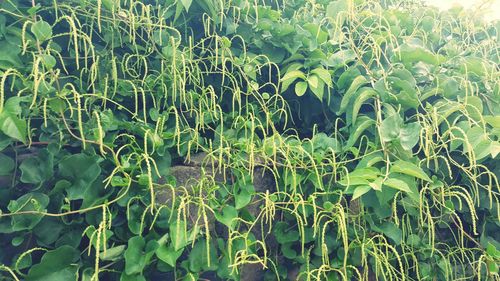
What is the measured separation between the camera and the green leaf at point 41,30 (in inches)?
30.5

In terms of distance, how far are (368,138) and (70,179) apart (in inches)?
29.4

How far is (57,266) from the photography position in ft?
2.40

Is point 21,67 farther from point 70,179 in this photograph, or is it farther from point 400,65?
point 400,65

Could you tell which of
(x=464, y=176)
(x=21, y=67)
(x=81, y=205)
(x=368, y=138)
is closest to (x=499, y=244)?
(x=464, y=176)

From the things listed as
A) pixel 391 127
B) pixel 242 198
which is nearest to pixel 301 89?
pixel 391 127

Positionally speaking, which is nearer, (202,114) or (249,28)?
(202,114)

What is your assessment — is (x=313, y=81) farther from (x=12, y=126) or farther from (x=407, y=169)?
(x=12, y=126)

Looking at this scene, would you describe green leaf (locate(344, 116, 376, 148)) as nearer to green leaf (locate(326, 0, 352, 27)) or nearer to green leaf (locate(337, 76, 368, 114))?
green leaf (locate(337, 76, 368, 114))

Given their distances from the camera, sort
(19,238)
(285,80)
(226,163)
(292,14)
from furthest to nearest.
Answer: (292,14)
(285,80)
(226,163)
(19,238)

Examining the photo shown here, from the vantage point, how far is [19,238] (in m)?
0.75

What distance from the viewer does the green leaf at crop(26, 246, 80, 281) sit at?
708 millimetres

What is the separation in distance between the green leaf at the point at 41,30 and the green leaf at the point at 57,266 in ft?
1.47

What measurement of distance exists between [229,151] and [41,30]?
1.64ft

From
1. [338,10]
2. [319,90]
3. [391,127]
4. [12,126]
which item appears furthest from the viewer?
[338,10]
